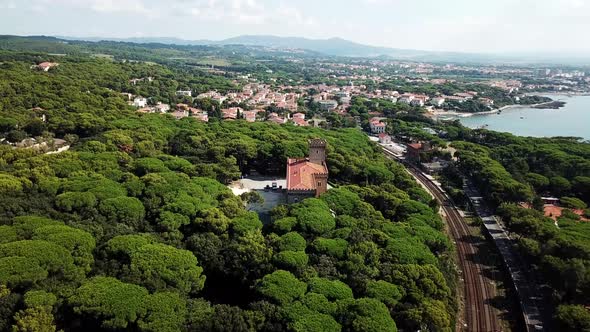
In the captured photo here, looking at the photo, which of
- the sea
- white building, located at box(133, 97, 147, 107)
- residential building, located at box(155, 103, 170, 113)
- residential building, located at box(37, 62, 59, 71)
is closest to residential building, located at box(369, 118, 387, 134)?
the sea

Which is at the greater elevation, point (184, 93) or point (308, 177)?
point (184, 93)

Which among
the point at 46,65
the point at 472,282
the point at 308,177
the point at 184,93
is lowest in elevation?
the point at 472,282

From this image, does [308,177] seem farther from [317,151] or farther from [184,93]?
[184,93]

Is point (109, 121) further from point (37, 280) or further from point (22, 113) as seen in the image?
point (37, 280)

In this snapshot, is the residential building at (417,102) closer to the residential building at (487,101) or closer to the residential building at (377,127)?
the residential building at (487,101)

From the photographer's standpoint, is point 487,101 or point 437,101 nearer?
point 437,101

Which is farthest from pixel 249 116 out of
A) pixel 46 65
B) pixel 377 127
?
pixel 46 65

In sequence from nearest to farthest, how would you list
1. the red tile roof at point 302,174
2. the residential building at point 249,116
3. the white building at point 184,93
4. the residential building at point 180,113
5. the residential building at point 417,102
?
the red tile roof at point 302,174 < the residential building at point 180,113 < the residential building at point 249,116 < the white building at point 184,93 < the residential building at point 417,102

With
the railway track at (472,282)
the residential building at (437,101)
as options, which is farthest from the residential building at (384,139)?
the residential building at (437,101)
